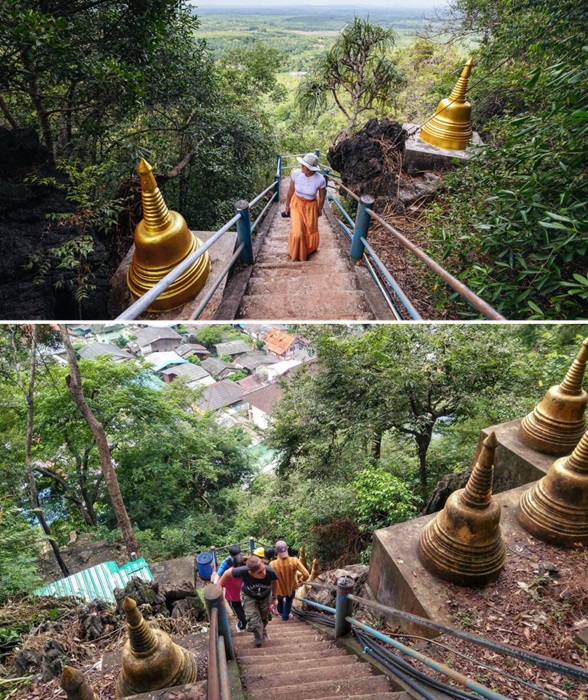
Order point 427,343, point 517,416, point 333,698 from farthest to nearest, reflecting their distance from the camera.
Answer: point 427,343 < point 517,416 < point 333,698

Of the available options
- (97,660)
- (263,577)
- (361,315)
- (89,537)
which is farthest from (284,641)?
(89,537)

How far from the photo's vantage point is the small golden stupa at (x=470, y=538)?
2.79 metres

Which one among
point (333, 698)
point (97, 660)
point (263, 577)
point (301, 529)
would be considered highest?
point (333, 698)

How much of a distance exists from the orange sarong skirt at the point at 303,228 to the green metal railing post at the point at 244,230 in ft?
2.03

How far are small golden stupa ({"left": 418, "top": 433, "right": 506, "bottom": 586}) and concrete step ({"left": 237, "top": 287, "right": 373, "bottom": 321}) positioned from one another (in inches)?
74.9

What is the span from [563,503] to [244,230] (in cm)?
394

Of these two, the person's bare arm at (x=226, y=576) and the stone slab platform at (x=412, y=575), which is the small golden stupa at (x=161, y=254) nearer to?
the person's bare arm at (x=226, y=576)

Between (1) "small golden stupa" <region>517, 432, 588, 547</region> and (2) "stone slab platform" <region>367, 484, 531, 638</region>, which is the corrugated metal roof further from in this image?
(1) "small golden stupa" <region>517, 432, 588, 547</region>

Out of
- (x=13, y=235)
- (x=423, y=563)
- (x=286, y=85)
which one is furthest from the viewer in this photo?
(x=286, y=85)

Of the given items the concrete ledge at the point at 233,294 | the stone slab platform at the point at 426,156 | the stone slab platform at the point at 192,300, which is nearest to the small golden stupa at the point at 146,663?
the stone slab platform at the point at 192,300

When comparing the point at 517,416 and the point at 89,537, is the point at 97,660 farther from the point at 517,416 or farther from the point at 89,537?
the point at 89,537

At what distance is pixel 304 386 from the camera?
24.0ft

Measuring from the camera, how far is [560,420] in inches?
144

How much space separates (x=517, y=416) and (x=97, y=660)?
17.1ft
